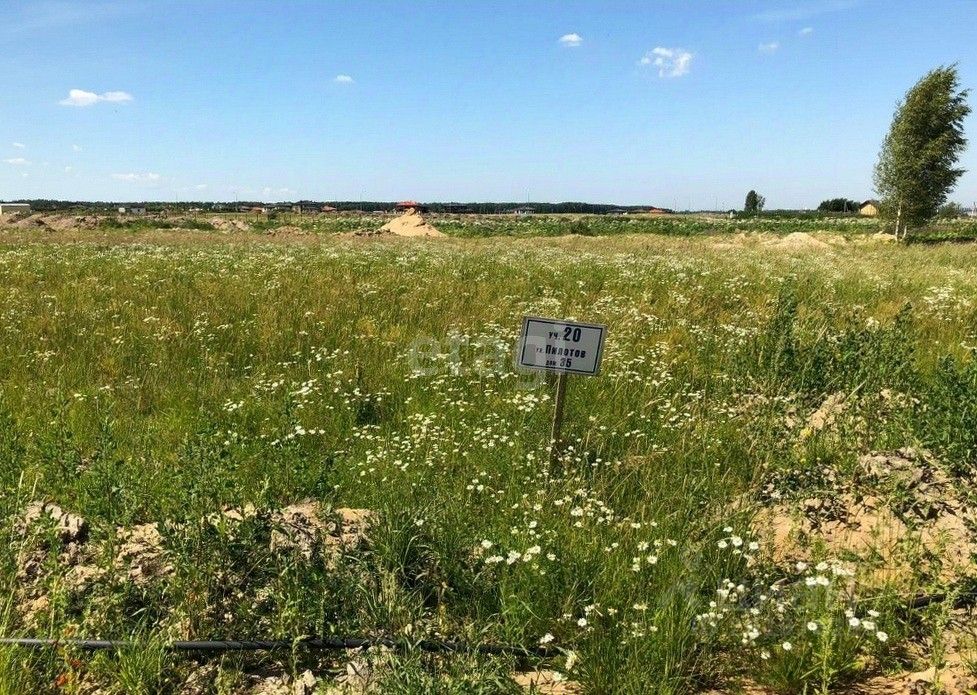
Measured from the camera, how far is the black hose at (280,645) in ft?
9.38

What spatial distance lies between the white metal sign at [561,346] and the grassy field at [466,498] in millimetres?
663

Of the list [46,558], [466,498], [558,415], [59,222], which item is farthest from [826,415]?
[59,222]

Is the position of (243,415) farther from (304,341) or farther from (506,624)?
(506,624)

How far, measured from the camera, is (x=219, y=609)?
319 cm

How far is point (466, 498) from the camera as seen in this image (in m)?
4.29

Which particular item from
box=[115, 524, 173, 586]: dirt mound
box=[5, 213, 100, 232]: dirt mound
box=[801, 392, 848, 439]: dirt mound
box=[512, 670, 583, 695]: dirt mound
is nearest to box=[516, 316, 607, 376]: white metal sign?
box=[801, 392, 848, 439]: dirt mound

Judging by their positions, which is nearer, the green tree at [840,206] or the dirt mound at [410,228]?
the dirt mound at [410,228]

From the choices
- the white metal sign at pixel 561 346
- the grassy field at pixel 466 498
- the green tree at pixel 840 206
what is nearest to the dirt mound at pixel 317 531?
the grassy field at pixel 466 498

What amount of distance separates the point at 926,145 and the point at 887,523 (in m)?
45.2

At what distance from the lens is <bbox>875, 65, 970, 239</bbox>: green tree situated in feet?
125

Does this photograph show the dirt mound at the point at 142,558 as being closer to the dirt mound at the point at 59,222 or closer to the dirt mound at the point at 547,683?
the dirt mound at the point at 547,683

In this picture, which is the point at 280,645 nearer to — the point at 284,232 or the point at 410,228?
the point at 284,232

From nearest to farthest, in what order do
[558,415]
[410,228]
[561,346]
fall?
[561,346] → [558,415] → [410,228]

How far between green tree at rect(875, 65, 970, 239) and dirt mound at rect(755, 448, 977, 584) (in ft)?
144
